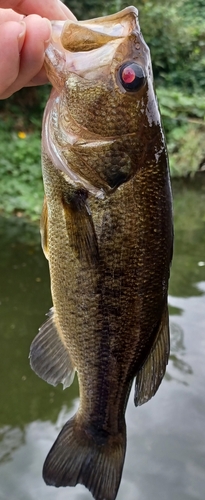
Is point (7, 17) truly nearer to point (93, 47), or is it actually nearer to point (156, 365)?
point (93, 47)

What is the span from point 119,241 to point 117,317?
24 centimetres

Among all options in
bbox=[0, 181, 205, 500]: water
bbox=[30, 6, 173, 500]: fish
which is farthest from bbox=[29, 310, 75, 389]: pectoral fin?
bbox=[0, 181, 205, 500]: water

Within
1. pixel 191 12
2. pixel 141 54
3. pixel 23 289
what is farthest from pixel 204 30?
pixel 141 54

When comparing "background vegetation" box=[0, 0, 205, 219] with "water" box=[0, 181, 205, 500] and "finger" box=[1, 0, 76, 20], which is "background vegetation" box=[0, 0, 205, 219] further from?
"finger" box=[1, 0, 76, 20]

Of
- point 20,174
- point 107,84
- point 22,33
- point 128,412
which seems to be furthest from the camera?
point 20,174

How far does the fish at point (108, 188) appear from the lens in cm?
131

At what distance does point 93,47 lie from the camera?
1.31m

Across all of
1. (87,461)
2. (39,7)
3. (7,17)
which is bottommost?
(87,461)

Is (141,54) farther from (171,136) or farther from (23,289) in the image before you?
(171,136)

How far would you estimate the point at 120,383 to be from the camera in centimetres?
155

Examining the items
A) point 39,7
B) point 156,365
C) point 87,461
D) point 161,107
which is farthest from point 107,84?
point 161,107

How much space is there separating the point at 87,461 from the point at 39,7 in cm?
143

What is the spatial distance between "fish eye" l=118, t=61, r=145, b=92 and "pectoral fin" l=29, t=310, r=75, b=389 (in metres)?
0.69

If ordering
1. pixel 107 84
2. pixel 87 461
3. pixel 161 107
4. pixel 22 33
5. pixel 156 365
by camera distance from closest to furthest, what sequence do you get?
pixel 22 33, pixel 107 84, pixel 156 365, pixel 87 461, pixel 161 107
